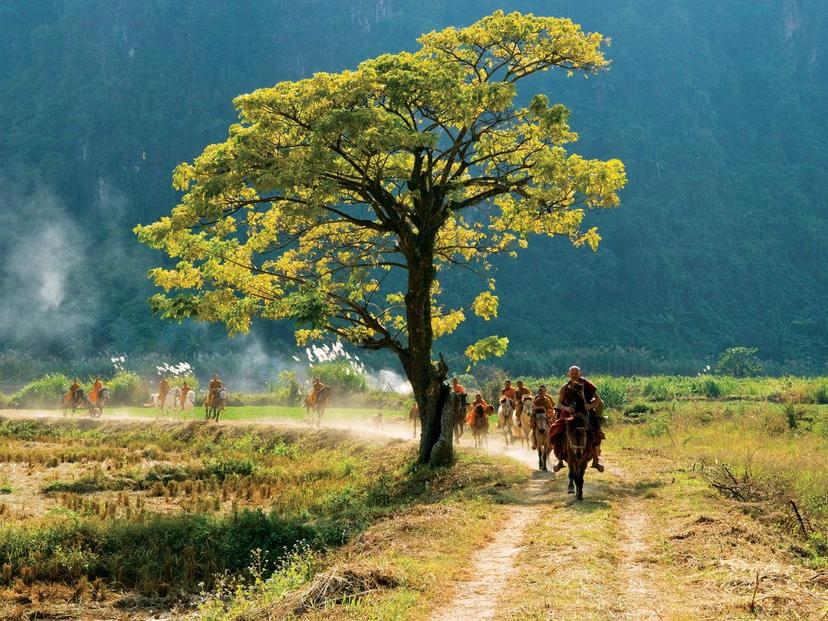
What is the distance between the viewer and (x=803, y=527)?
13484mm

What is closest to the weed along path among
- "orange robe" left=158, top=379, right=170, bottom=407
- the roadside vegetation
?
the roadside vegetation

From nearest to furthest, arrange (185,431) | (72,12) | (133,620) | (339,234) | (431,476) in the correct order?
1. (133,620)
2. (431,476)
3. (339,234)
4. (185,431)
5. (72,12)

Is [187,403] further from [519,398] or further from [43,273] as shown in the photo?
[43,273]

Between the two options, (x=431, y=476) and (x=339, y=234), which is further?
(x=339, y=234)

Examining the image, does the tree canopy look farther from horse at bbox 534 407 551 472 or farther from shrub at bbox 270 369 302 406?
shrub at bbox 270 369 302 406

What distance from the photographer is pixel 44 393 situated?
5166 cm

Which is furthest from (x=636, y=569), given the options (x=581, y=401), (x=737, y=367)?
(x=737, y=367)

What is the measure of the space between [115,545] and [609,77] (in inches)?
6585

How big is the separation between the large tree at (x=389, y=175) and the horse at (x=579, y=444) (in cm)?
573

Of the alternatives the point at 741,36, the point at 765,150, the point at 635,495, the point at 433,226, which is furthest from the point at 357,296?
the point at 741,36

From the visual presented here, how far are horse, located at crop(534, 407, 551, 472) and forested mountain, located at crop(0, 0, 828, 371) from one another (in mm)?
69077

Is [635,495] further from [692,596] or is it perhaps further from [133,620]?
[133,620]

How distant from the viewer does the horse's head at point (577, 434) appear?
1609 cm

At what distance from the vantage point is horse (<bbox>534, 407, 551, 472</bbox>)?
2100cm
